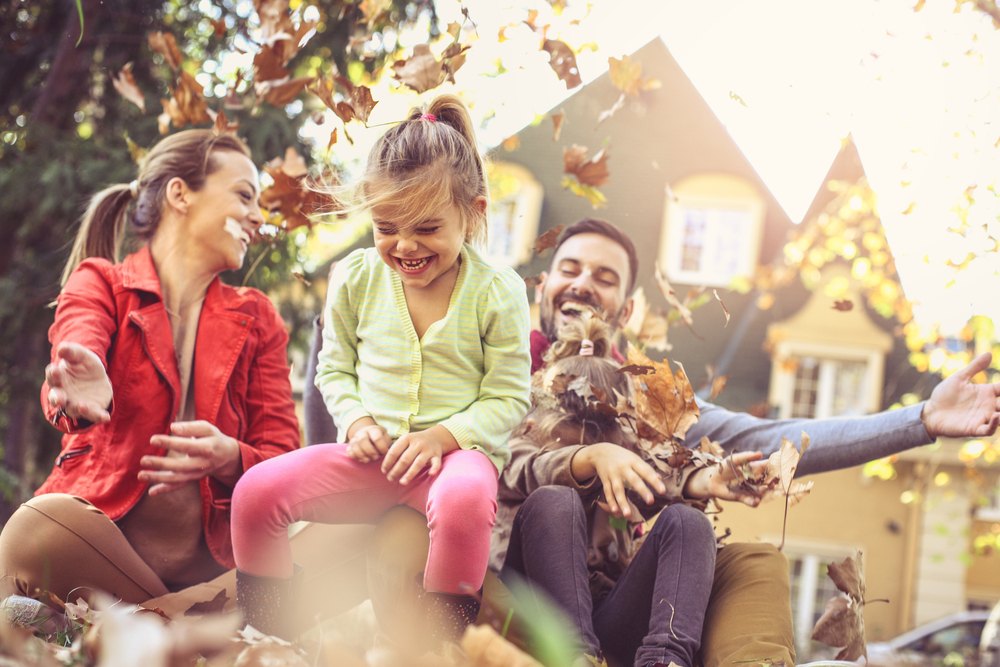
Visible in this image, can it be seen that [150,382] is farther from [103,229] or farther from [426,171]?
[426,171]

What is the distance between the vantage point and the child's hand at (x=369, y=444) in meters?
1.67

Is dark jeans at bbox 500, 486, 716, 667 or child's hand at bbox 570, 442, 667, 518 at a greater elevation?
child's hand at bbox 570, 442, 667, 518

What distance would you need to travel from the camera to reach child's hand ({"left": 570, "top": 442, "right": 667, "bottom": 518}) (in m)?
1.73

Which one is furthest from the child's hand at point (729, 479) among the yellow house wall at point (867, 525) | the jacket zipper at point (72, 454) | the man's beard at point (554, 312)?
the yellow house wall at point (867, 525)

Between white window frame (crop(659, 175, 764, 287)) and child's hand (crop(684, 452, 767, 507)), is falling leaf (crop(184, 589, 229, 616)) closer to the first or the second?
child's hand (crop(684, 452, 767, 507))

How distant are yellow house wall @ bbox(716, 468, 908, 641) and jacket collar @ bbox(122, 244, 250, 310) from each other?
1030cm

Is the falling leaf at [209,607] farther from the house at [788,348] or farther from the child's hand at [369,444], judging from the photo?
the house at [788,348]

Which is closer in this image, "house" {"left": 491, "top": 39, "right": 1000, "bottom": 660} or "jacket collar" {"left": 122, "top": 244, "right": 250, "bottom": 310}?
"jacket collar" {"left": 122, "top": 244, "right": 250, "bottom": 310}

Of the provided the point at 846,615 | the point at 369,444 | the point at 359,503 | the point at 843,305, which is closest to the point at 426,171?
the point at 369,444

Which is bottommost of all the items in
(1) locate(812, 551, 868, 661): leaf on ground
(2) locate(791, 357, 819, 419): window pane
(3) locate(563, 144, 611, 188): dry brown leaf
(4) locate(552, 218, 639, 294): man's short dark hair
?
(2) locate(791, 357, 819, 419): window pane

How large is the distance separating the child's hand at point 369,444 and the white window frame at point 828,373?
10.6 m

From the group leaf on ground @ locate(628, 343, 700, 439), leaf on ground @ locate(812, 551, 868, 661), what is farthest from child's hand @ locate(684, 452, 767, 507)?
leaf on ground @ locate(812, 551, 868, 661)

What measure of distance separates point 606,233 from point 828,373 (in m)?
10.6

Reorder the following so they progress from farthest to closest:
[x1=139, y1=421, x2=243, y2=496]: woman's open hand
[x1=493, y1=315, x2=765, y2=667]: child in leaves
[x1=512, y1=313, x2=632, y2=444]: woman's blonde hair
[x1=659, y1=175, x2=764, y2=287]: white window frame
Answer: [x1=659, y1=175, x2=764, y2=287]: white window frame, [x1=512, y1=313, x2=632, y2=444]: woman's blonde hair, [x1=139, y1=421, x2=243, y2=496]: woman's open hand, [x1=493, y1=315, x2=765, y2=667]: child in leaves
